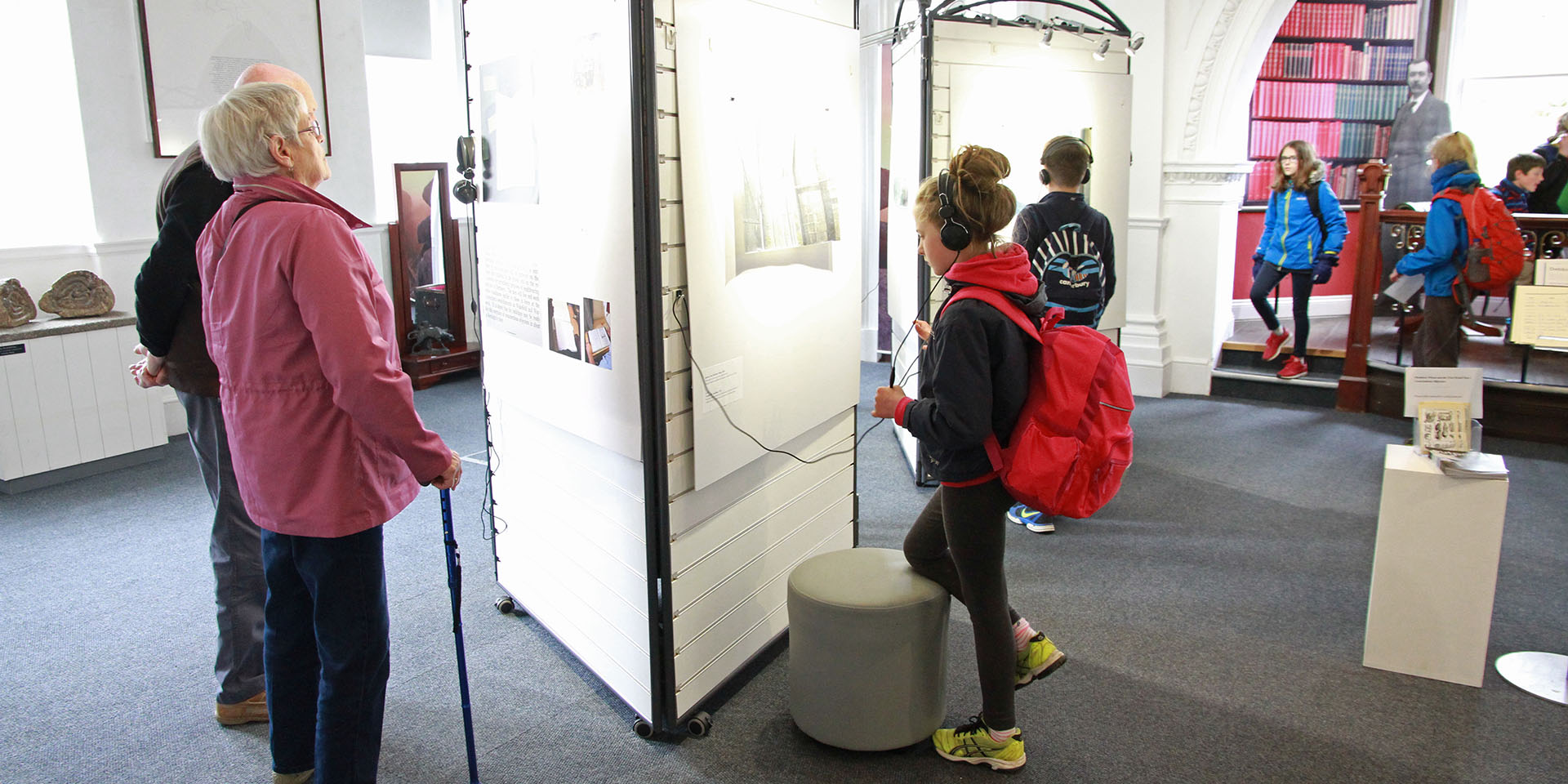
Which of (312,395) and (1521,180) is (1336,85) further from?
(312,395)

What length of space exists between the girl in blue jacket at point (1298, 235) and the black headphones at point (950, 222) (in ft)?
15.2

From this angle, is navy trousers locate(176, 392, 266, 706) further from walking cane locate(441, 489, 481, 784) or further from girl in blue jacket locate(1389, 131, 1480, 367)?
girl in blue jacket locate(1389, 131, 1480, 367)

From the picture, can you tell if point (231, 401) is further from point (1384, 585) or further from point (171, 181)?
point (1384, 585)

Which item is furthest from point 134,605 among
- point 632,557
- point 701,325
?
point 701,325

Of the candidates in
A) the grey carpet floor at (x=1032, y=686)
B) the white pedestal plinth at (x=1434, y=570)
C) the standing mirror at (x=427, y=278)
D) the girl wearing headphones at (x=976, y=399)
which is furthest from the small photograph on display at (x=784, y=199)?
the standing mirror at (x=427, y=278)

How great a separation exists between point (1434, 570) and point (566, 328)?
241cm

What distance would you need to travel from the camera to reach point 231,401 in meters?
1.84

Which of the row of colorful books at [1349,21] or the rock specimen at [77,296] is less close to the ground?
the row of colorful books at [1349,21]

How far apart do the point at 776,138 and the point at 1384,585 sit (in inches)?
81.7

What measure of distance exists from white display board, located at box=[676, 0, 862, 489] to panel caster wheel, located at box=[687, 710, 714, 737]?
61 centimetres

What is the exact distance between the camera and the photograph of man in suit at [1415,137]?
7.35 metres

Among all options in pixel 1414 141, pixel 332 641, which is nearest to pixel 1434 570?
pixel 332 641

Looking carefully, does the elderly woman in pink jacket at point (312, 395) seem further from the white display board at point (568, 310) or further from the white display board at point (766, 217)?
the white display board at point (766, 217)

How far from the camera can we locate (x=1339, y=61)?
304 inches
